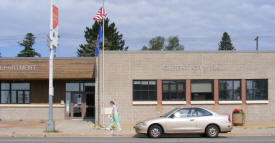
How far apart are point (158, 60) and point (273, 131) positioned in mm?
8520

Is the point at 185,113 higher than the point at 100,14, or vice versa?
the point at 100,14

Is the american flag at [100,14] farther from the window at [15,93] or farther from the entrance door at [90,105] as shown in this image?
the window at [15,93]

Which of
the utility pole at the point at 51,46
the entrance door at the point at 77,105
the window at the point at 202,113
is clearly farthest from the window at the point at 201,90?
the utility pole at the point at 51,46

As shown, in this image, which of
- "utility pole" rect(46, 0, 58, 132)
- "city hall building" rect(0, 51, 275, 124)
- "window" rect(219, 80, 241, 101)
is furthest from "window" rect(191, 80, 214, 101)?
"utility pole" rect(46, 0, 58, 132)

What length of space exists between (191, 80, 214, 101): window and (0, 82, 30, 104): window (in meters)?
12.8

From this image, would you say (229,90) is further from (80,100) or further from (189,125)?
(80,100)

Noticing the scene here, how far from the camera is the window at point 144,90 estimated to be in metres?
23.1

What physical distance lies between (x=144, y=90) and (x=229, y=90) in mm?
5671

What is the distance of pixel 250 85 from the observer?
918 inches

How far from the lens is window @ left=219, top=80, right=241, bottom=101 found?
76.3 ft

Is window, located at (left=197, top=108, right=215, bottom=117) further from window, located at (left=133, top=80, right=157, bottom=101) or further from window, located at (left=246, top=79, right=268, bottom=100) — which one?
window, located at (left=246, top=79, right=268, bottom=100)

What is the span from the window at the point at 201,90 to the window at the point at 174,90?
2.24 ft

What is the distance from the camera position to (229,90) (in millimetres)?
23328

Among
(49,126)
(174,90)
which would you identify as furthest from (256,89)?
(49,126)
